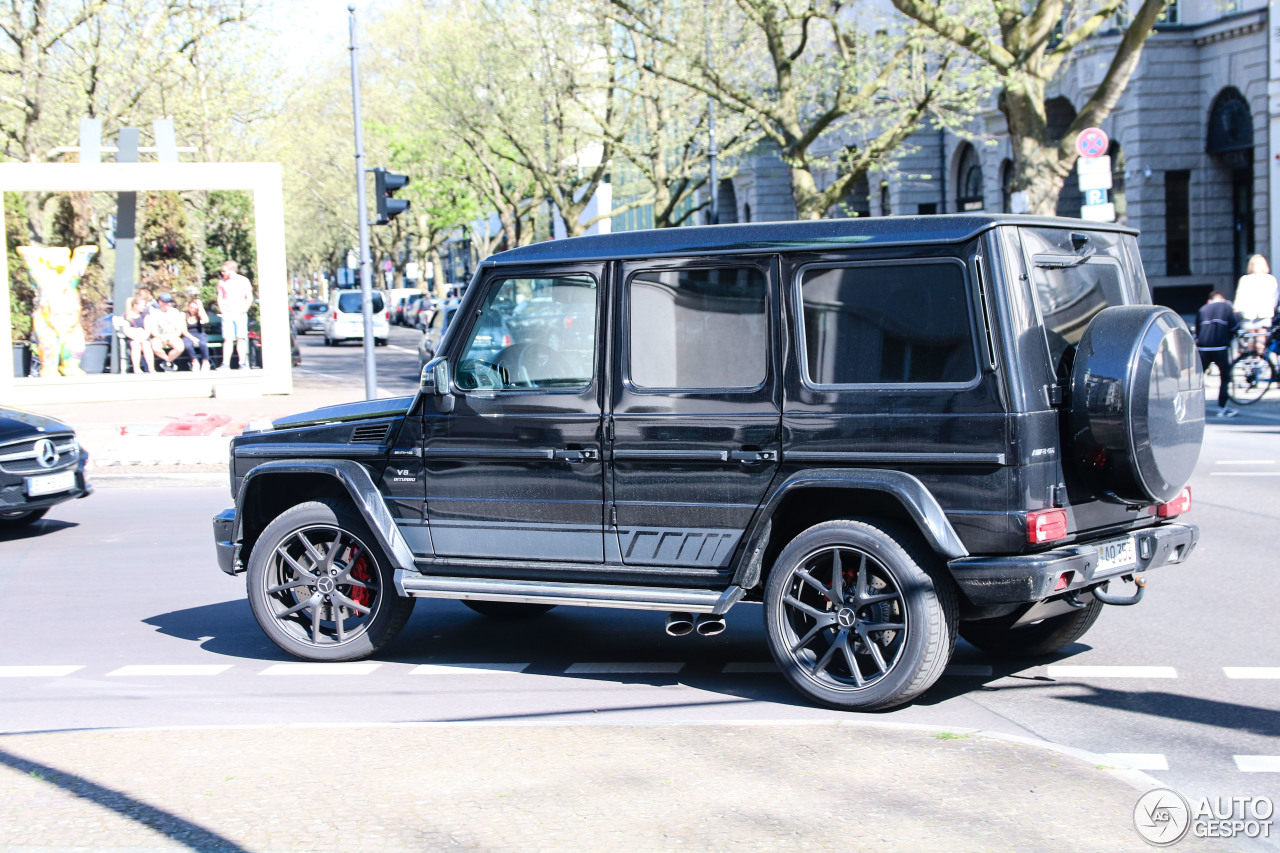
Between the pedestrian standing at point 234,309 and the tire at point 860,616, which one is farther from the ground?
the pedestrian standing at point 234,309

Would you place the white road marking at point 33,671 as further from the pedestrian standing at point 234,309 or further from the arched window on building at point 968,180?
the arched window on building at point 968,180

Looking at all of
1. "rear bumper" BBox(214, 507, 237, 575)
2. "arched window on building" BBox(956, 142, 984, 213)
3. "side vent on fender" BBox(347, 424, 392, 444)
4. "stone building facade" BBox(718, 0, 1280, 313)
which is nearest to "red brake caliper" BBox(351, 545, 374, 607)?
"side vent on fender" BBox(347, 424, 392, 444)

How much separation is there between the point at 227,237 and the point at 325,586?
21159 mm

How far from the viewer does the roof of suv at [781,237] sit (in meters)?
5.38

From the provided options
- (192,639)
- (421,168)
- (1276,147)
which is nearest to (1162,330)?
(192,639)

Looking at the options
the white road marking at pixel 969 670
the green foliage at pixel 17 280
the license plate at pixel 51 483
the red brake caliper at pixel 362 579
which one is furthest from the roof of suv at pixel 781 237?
the green foliage at pixel 17 280

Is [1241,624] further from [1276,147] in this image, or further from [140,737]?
[1276,147]

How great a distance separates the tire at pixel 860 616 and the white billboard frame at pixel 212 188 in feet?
66.7

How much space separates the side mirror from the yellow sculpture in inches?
793

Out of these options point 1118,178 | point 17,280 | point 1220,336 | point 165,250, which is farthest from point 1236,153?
point 17,280

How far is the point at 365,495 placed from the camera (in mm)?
6531

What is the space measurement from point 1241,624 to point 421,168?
54686mm

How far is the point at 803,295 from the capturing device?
570 cm

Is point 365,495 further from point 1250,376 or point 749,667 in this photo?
point 1250,376
